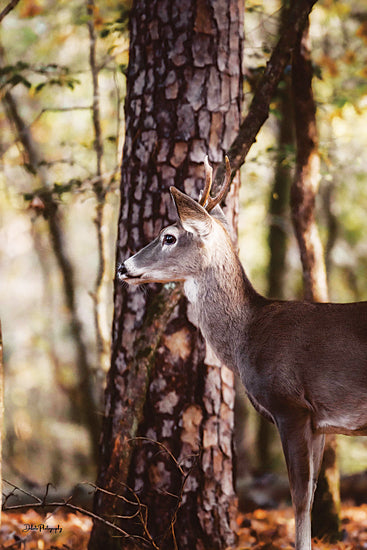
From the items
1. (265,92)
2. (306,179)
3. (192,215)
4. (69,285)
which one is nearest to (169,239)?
(192,215)

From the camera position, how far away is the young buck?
3309mm

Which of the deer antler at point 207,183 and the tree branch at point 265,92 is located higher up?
the tree branch at point 265,92

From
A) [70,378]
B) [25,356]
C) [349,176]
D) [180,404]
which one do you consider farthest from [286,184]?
[25,356]

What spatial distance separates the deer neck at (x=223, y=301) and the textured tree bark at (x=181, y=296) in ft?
1.74

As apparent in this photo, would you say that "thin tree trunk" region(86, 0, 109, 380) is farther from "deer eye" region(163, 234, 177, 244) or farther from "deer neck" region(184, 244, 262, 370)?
"deer neck" region(184, 244, 262, 370)

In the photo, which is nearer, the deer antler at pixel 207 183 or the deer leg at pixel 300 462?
the deer leg at pixel 300 462

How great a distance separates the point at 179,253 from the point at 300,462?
146cm

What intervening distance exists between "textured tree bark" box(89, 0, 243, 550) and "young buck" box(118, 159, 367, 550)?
57cm

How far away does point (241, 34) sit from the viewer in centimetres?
473

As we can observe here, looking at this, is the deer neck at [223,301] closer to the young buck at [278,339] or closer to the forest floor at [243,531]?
the young buck at [278,339]

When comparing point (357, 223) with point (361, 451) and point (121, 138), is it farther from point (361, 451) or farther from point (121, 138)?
point (121, 138)

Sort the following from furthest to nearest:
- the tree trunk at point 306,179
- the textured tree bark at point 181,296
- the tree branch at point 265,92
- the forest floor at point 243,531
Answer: the tree trunk at point 306,179, the forest floor at point 243,531, the textured tree bark at point 181,296, the tree branch at point 265,92

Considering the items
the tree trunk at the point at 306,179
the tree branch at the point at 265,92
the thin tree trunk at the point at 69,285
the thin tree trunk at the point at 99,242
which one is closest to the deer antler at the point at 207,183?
the tree branch at the point at 265,92

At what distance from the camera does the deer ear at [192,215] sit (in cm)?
352
